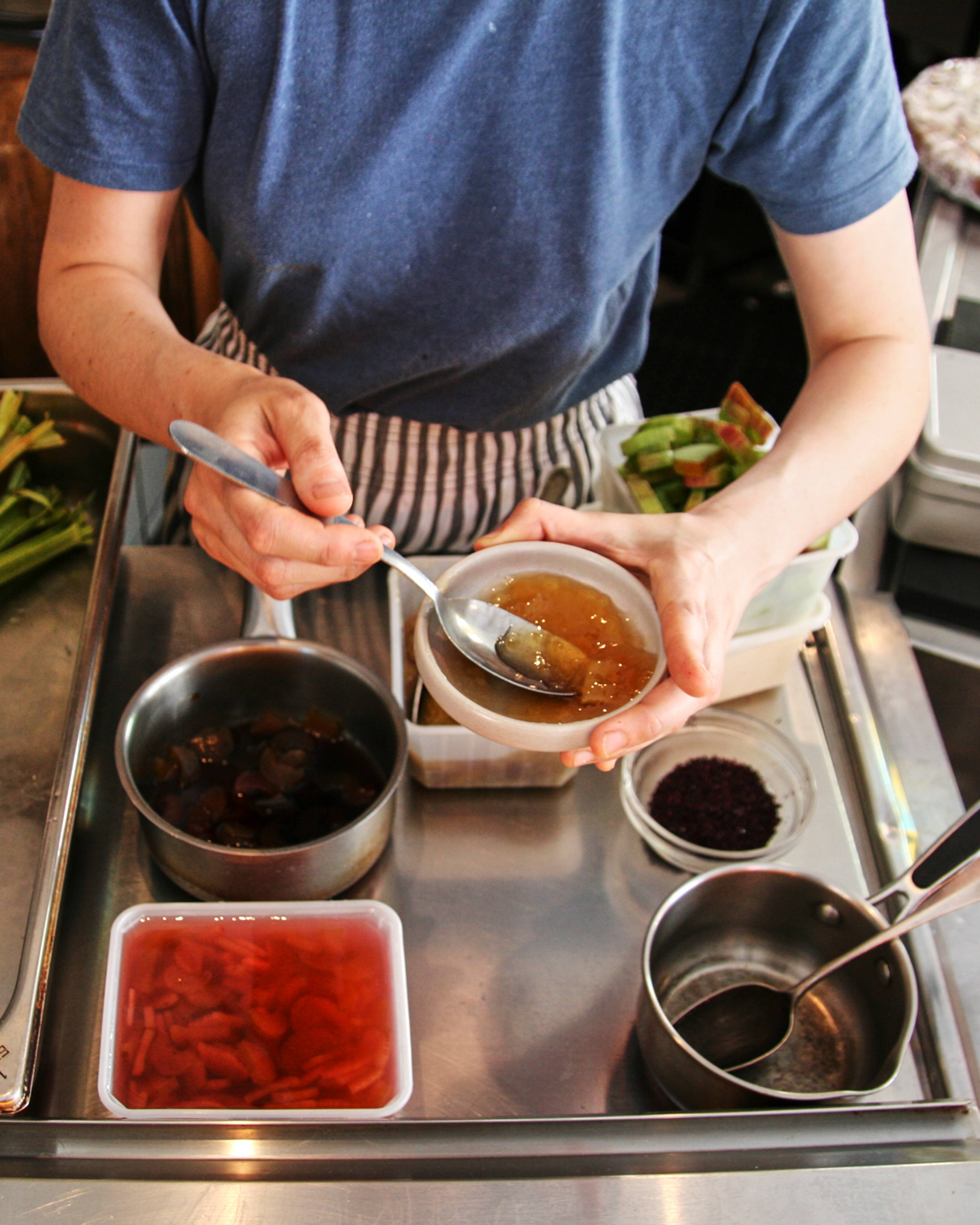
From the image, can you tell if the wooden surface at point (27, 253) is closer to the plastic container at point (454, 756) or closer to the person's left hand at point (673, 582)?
the plastic container at point (454, 756)

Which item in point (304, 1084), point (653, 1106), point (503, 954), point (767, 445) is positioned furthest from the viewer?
point (767, 445)

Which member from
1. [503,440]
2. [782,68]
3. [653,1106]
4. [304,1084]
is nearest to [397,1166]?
[304,1084]

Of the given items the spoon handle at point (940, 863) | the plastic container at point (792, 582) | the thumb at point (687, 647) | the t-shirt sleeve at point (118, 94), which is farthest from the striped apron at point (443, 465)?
the spoon handle at point (940, 863)

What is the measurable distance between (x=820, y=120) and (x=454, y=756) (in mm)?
947

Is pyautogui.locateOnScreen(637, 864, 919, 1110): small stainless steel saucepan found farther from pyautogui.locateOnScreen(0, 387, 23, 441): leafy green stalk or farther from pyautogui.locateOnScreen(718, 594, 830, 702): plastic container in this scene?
pyautogui.locateOnScreen(0, 387, 23, 441): leafy green stalk

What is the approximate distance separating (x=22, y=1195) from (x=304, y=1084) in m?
0.25

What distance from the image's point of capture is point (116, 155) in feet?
4.23

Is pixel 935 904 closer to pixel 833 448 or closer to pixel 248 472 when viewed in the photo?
pixel 833 448

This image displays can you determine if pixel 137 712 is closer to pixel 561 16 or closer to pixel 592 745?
pixel 592 745

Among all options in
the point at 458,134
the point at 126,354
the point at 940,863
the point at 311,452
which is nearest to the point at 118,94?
the point at 126,354

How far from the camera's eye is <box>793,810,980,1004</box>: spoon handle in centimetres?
95

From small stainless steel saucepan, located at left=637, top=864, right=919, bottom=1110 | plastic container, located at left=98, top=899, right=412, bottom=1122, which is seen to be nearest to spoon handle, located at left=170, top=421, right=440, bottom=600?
plastic container, located at left=98, top=899, right=412, bottom=1122

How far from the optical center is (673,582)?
1.08m

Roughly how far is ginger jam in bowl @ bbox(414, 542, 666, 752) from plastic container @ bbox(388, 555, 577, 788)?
0.56 ft
